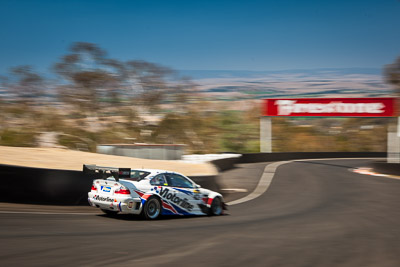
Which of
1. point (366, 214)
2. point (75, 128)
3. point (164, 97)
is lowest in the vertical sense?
point (366, 214)

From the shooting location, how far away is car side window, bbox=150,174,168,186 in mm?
12002

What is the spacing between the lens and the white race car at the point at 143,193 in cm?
1138

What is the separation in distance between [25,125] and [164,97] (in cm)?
1837

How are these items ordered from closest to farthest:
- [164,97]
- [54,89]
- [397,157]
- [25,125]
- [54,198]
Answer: [54,198] < [397,157] < [25,125] < [54,89] < [164,97]

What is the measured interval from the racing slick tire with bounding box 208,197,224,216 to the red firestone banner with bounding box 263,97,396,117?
3664cm

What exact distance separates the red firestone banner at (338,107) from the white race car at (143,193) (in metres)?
37.6

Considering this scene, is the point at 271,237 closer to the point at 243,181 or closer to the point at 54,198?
the point at 54,198

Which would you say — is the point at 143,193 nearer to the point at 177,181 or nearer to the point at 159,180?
the point at 159,180

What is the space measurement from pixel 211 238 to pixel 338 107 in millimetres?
41104

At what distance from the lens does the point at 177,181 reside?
42.3ft

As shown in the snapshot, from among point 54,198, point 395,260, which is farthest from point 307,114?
point 395,260

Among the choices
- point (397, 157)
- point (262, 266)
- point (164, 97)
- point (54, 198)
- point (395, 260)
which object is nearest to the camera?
point (262, 266)

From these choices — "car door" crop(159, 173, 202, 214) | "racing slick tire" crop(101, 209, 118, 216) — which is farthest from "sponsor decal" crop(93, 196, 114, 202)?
"car door" crop(159, 173, 202, 214)

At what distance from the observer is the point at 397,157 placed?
34.5 metres
